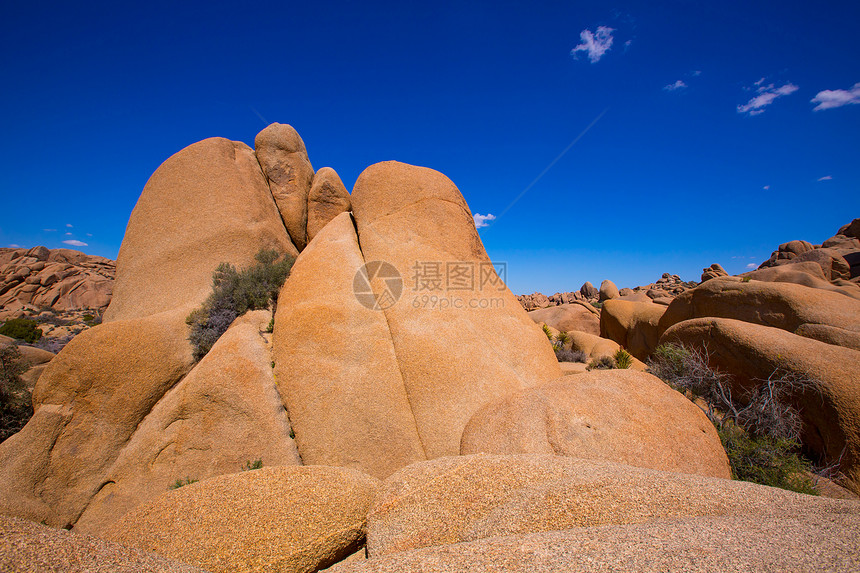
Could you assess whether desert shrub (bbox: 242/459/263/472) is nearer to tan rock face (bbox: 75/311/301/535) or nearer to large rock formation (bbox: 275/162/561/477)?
tan rock face (bbox: 75/311/301/535)

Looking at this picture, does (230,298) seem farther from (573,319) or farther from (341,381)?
(573,319)

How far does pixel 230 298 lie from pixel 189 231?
282 centimetres

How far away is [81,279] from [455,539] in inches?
1733

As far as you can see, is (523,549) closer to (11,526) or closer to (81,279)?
(11,526)

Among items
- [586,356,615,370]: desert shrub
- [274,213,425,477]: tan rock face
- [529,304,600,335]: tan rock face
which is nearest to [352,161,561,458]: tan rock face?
[274,213,425,477]: tan rock face

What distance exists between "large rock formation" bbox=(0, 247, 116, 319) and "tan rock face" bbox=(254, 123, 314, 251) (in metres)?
25.4

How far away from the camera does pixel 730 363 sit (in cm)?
748

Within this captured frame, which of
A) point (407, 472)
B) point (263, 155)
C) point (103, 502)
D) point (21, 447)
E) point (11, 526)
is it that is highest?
point (263, 155)

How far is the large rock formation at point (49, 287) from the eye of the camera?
29.5 metres

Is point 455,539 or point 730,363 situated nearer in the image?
point 455,539

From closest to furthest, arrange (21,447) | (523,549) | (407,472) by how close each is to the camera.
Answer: (523,549) → (407,472) → (21,447)

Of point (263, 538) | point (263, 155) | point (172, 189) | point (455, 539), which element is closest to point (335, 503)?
point (263, 538)

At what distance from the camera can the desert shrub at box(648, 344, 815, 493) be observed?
5539 millimetres

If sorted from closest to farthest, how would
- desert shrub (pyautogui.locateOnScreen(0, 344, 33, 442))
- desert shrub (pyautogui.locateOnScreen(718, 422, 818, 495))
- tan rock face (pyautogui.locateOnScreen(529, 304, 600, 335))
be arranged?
desert shrub (pyautogui.locateOnScreen(718, 422, 818, 495))
desert shrub (pyautogui.locateOnScreen(0, 344, 33, 442))
tan rock face (pyautogui.locateOnScreen(529, 304, 600, 335))
